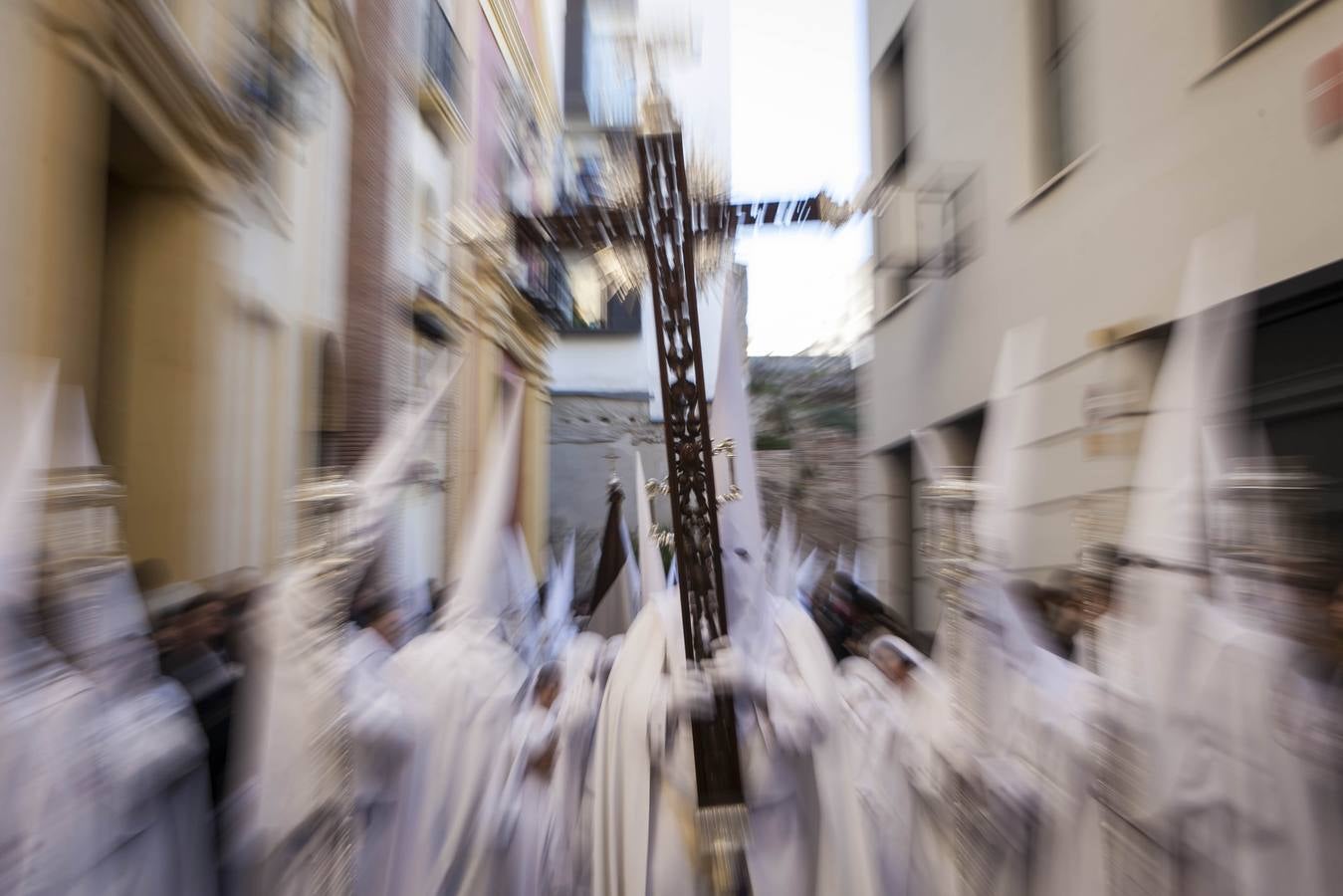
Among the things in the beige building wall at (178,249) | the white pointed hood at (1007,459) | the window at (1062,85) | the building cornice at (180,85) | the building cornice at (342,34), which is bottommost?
the white pointed hood at (1007,459)

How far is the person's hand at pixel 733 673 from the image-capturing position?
8.66ft

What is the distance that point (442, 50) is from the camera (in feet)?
29.0

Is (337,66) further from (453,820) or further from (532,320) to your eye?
(453,820)

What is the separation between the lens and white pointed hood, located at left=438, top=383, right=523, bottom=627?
10.3ft

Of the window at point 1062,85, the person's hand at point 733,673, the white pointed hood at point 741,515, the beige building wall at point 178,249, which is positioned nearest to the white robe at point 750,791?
the person's hand at point 733,673

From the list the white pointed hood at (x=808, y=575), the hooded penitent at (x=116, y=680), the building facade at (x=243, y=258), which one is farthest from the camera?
the white pointed hood at (x=808, y=575)

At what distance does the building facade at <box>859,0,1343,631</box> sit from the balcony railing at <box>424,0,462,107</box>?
405 cm

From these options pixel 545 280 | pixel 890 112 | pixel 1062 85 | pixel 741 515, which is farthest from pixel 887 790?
pixel 890 112

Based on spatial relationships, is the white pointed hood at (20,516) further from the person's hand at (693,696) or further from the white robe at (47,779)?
the person's hand at (693,696)

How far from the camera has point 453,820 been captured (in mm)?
2746

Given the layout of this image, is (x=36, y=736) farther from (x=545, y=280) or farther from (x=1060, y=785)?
(x=545, y=280)

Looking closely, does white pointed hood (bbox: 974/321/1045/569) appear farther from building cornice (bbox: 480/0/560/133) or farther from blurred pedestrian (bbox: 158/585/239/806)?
building cornice (bbox: 480/0/560/133)

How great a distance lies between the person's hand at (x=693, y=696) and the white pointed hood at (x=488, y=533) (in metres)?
0.77

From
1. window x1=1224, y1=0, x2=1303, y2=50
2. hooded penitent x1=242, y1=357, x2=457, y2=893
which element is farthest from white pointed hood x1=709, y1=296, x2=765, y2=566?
window x1=1224, y1=0, x2=1303, y2=50
